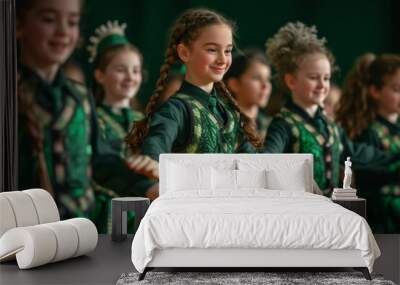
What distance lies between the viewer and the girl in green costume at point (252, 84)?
7805mm

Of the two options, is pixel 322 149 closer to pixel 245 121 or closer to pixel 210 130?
pixel 245 121

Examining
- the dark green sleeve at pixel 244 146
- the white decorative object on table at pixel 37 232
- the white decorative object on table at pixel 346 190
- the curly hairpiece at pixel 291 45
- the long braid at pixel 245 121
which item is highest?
the curly hairpiece at pixel 291 45

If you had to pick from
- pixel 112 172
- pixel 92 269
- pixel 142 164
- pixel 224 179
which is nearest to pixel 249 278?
pixel 92 269

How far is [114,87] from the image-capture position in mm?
7789

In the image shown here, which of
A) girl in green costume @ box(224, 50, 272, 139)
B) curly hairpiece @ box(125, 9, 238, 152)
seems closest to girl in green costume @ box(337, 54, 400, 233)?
girl in green costume @ box(224, 50, 272, 139)

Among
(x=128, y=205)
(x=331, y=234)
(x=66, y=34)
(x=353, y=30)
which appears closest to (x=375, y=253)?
(x=331, y=234)

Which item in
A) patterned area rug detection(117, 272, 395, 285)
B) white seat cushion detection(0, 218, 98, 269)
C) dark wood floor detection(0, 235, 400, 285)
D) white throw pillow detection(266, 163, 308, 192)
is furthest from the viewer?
white throw pillow detection(266, 163, 308, 192)

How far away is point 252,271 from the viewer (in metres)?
5.44

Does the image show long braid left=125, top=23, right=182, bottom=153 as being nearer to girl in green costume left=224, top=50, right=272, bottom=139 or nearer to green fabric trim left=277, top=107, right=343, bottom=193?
girl in green costume left=224, top=50, right=272, bottom=139

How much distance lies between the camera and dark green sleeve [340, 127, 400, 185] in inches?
307

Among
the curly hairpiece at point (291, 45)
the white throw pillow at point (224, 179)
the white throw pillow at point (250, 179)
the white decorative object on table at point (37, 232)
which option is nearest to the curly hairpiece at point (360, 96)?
the curly hairpiece at point (291, 45)

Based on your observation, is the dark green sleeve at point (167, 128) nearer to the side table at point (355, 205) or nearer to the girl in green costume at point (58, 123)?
the girl in green costume at point (58, 123)

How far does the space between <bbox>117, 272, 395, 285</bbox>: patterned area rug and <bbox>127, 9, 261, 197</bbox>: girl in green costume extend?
2564 mm

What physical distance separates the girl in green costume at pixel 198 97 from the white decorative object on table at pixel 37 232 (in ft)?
5.91
